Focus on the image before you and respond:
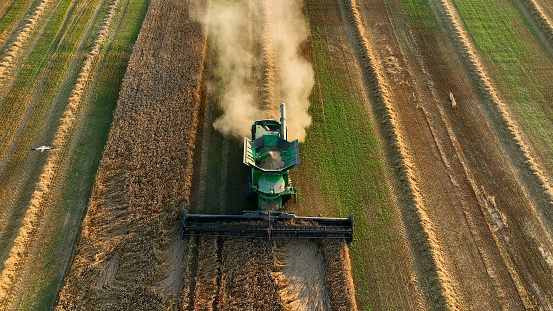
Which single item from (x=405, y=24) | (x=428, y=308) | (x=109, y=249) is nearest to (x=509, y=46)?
(x=405, y=24)

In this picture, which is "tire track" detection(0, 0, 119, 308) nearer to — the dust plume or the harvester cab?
the dust plume

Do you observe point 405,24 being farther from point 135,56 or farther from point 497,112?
point 135,56

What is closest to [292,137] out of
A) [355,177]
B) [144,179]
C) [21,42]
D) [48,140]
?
[355,177]

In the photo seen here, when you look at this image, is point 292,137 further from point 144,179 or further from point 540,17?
point 540,17

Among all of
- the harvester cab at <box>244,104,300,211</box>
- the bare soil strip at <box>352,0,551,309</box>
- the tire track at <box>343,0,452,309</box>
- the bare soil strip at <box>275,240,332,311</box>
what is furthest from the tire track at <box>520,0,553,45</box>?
the bare soil strip at <box>275,240,332,311</box>

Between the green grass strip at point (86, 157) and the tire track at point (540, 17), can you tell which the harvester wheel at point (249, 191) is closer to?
the green grass strip at point (86, 157)

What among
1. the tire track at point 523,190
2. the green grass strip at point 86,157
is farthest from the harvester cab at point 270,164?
the tire track at point 523,190
